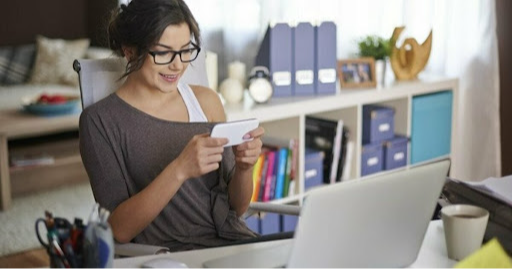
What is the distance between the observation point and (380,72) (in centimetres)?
378

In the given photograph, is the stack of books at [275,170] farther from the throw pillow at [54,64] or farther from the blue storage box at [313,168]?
the throw pillow at [54,64]

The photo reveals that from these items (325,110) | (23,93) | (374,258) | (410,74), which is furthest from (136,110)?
(23,93)

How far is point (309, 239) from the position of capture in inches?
49.8

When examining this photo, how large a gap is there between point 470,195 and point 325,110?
175 cm

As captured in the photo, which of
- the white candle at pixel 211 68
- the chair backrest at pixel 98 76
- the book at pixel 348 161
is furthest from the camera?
the book at pixel 348 161

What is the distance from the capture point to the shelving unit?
3.13 meters

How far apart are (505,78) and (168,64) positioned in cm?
245

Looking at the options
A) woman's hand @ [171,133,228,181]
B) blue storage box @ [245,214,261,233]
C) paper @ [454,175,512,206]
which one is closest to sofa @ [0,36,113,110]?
blue storage box @ [245,214,261,233]

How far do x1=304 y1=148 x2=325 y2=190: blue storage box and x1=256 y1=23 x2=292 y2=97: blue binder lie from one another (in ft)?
0.94

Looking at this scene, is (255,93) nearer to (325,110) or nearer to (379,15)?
(325,110)

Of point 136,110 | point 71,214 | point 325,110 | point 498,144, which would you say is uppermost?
point 136,110

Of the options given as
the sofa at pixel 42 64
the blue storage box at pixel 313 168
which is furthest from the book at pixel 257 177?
the sofa at pixel 42 64

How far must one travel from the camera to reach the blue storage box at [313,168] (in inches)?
133

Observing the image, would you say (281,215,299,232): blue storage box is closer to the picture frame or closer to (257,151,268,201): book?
(257,151,268,201): book
